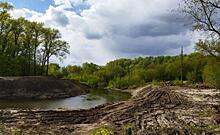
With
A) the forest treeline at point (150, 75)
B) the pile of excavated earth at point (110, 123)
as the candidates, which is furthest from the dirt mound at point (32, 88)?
the forest treeline at point (150, 75)

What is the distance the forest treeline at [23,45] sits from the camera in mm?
72312

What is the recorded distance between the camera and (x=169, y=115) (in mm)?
25156

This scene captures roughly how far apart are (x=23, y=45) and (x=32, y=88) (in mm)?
27066

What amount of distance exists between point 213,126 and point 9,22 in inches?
2437

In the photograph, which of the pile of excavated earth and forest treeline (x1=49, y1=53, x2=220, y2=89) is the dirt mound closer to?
the pile of excavated earth

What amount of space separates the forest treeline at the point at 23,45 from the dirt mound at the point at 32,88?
504 inches

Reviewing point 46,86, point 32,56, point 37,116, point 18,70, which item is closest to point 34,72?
point 32,56

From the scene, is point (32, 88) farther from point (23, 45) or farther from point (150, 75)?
point (150, 75)

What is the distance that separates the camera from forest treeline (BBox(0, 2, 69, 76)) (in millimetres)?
72312

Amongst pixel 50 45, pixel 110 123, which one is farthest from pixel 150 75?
pixel 110 123

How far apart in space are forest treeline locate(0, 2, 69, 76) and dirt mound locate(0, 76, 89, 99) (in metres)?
12.8

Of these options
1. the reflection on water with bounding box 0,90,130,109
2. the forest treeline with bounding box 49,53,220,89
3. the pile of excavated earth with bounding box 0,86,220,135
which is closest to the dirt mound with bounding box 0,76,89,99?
the reflection on water with bounding box 0,90,130,109

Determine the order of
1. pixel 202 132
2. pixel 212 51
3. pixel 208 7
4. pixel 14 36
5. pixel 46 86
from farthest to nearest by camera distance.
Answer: pixel 14 36, pixel 46 86, pixel 212 51, pixel 208 7, pixel 202 132

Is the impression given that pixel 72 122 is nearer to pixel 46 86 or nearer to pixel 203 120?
pixel 203 120
